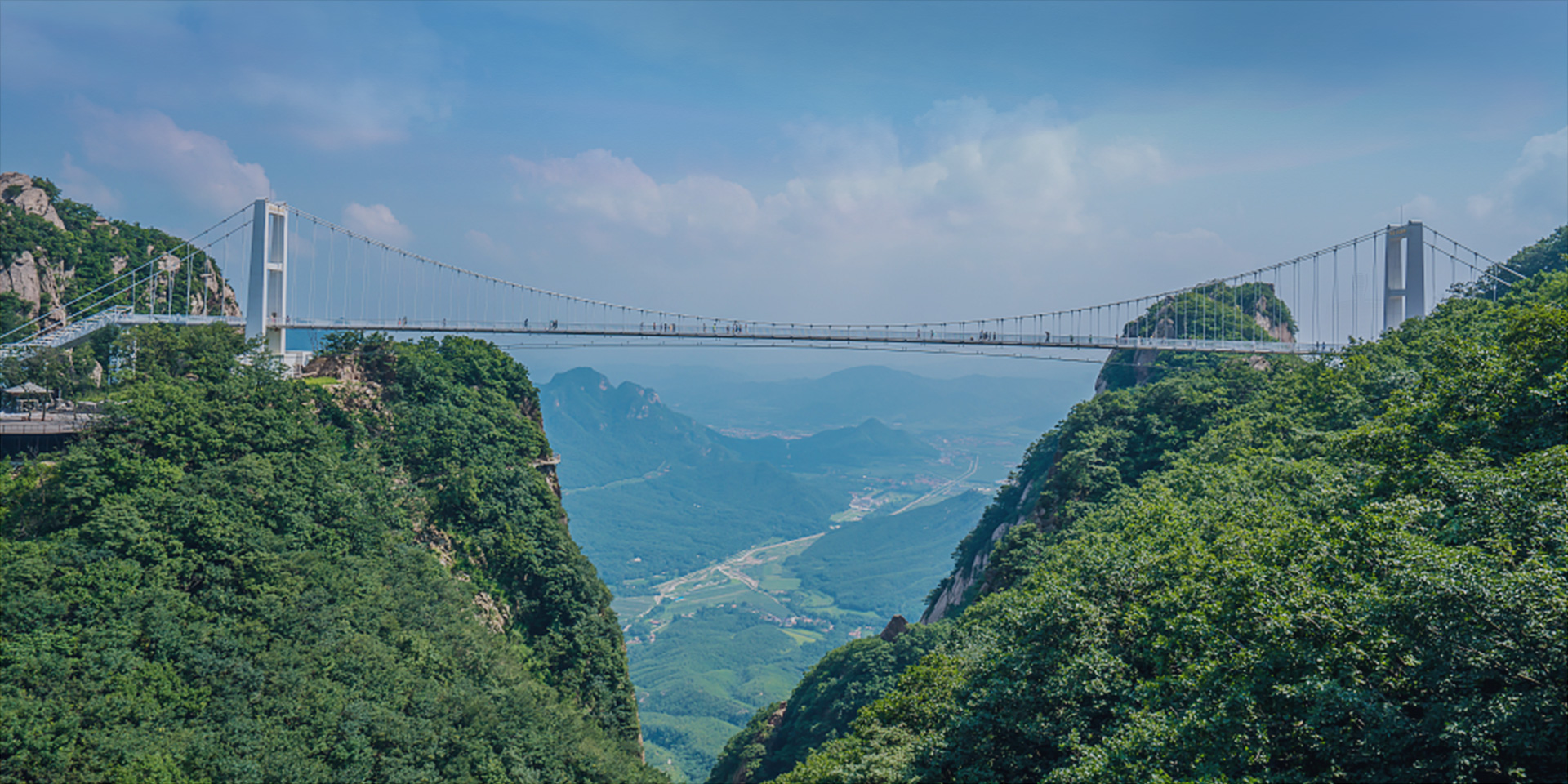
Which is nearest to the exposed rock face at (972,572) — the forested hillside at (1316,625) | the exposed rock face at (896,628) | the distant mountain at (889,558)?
the exposed rock face at (896,628)

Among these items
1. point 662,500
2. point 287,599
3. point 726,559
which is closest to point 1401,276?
point 287,599

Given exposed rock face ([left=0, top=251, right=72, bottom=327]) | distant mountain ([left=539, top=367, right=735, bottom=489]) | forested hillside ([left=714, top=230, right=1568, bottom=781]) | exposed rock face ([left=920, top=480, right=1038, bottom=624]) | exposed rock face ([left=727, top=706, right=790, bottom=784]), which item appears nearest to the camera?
forested hillside ([left=714, top=230, right=1568, bottom=781])

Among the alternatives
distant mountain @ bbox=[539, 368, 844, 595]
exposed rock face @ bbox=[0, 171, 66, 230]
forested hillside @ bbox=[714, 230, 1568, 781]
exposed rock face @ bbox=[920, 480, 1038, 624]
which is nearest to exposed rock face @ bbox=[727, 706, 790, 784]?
exposed rock face @ bbox=[920, 480, 1038, 624]

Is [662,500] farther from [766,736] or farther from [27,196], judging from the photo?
[27,196]

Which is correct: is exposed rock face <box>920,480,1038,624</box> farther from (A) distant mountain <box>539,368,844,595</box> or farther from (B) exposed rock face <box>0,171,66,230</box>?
(A) distant mountain <box>539,368,844,595</box>

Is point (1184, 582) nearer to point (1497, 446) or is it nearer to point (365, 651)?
point (1497, 446)

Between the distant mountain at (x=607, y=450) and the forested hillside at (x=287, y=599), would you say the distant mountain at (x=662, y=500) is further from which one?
the forested hillside at (x=287, y=599)
